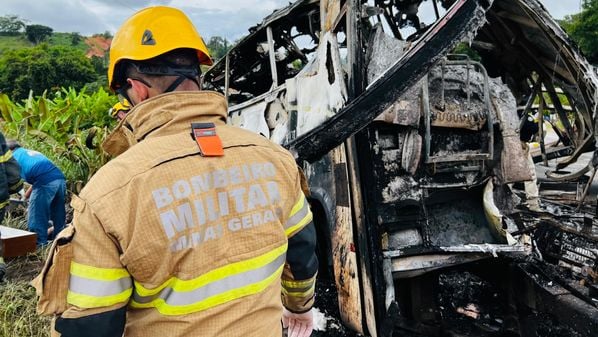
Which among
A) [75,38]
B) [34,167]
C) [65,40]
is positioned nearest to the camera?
[34,167]

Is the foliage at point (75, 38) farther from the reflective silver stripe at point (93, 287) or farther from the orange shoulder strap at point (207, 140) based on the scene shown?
the reflective silver stripe at point (93, 287)

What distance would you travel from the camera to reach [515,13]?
3.29 meters

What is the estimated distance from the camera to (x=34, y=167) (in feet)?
15.3

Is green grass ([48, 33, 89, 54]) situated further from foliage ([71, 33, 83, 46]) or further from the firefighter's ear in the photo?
the firefighter's ear

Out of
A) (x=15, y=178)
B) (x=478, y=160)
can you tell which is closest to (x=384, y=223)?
(x=478, y=160)

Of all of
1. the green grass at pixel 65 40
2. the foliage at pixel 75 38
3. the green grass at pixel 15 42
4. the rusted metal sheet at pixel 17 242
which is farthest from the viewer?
the foliage at pixel 75 38

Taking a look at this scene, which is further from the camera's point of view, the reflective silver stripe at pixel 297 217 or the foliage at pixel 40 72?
the foliage at pixel 40 72

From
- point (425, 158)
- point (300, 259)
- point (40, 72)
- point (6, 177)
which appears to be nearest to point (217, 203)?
point (300, 259)

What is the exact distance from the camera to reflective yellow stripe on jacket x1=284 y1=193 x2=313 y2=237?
1.40 m

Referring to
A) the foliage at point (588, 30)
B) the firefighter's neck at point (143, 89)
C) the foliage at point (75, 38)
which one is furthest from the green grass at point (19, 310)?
the foliage at point (75, 38)

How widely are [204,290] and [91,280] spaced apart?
254 millimetres

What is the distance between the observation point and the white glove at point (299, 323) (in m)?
1.68

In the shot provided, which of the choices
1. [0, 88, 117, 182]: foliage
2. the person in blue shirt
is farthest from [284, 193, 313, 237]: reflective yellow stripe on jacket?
[0, 88, 117, 182]: foliage

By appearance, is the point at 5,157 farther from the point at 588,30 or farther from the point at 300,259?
the point at 588,30
